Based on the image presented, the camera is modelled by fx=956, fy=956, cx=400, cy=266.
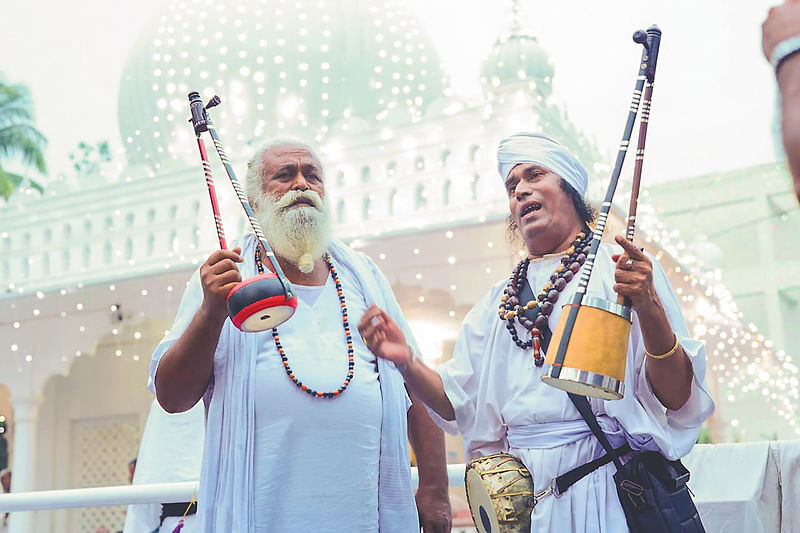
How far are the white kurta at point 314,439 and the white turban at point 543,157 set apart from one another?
0.68 metres

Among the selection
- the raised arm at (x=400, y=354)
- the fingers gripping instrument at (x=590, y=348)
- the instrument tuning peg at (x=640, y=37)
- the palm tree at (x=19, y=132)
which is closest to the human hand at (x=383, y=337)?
the raised arm at (x=400, y=354)

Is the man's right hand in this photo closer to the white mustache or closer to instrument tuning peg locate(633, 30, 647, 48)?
the white mustache

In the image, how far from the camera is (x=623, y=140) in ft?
7.13

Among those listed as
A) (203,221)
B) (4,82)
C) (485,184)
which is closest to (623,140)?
(485,184)

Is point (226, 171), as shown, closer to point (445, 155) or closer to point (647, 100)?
point (647, 100)

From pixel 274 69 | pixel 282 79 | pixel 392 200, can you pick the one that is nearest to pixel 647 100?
pixel 392 200

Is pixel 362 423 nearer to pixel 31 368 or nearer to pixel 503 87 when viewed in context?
pixel 503 87

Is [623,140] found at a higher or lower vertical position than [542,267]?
higher

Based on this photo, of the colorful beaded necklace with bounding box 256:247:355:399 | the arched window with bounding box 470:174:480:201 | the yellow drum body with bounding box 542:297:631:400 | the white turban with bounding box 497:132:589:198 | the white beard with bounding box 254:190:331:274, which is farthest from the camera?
the arched window with bounding box 470:174:480:201

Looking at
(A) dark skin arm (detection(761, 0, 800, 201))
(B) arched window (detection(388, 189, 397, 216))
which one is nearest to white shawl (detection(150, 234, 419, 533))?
(A) dark skin arm (detection(761, 0, 800, 201))

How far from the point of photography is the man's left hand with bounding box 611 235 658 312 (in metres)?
2.04

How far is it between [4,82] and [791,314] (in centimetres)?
1596

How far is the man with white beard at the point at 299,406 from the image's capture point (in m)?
2.31

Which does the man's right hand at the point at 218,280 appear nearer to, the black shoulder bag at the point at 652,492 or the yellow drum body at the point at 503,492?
the yellow drum body at the point at 503,492
